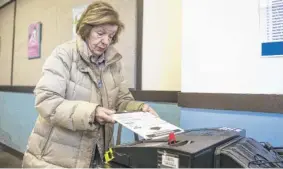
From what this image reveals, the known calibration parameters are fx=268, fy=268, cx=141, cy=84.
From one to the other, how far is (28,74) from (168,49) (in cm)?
230

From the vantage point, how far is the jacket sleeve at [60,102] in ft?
3.35

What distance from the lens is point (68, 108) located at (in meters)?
1.05

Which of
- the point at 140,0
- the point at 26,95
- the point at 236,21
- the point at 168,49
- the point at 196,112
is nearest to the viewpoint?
the point at 236,21

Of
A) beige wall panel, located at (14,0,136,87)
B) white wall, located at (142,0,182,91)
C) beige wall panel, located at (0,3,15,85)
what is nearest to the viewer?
white wall, located at (142,0,182,91)

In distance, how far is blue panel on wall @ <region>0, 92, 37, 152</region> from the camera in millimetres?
3193

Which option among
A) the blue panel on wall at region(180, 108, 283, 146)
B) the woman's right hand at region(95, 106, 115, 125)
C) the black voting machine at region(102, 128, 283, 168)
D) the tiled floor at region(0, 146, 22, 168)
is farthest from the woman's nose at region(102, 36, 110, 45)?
the tiled floor at region(0, 146, 22, 168)

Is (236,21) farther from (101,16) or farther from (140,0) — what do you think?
(140,0)

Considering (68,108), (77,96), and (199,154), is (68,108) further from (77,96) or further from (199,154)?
(199,154)

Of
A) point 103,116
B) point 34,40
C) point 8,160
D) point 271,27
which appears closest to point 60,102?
point 103,116

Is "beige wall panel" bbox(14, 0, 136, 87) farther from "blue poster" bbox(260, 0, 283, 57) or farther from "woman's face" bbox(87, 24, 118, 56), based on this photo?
"blue poster" bbox(260, 0, 283, 57)

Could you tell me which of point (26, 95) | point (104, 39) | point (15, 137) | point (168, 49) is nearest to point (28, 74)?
point (26, 95)

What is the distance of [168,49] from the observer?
5.70 ft

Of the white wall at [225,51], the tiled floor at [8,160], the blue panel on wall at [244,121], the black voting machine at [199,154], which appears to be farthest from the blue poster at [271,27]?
the tiled floor at [8,160]

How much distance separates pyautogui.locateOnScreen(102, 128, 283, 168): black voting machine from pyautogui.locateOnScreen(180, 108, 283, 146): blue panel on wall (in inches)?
11.5
